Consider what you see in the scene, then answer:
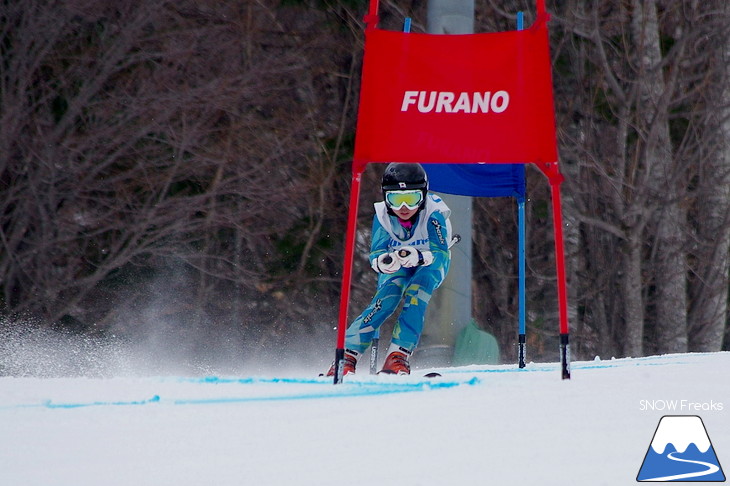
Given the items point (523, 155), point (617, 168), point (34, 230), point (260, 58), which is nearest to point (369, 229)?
point (260, 58)

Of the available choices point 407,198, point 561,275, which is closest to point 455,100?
point 561,275

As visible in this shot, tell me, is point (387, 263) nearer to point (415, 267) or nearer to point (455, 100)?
point (415, 267)

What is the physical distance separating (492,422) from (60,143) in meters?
6.96

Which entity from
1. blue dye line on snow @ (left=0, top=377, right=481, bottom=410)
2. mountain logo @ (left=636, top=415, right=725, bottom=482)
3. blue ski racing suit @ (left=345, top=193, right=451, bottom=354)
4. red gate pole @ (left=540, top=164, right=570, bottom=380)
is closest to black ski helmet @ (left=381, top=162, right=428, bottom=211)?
blue ski racing suit @ (left=345, top=193, right=451, bottom=354)

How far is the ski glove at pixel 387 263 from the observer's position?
5.68 m

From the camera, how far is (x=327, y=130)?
12.1 metres

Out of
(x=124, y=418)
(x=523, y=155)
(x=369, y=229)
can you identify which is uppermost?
(x=369, y=229)

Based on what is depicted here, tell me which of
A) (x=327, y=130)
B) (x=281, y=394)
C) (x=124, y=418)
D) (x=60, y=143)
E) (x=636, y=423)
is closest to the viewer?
(x=636, y=423)

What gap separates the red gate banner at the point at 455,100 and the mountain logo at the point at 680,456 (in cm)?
200

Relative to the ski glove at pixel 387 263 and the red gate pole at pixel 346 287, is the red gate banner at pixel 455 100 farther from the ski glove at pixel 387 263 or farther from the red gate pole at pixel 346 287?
the ski glove at pixel 387 263

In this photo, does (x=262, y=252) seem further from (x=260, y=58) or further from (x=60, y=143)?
(x=60, y=143)

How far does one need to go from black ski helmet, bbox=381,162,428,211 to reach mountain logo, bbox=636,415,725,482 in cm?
292

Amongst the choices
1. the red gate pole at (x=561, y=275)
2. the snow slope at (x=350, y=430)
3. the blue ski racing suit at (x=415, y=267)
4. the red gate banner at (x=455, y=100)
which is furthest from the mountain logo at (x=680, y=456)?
the blue ski racing suit at (x=415, y=267)

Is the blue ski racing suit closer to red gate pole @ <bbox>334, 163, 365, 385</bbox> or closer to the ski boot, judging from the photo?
the ski boot
